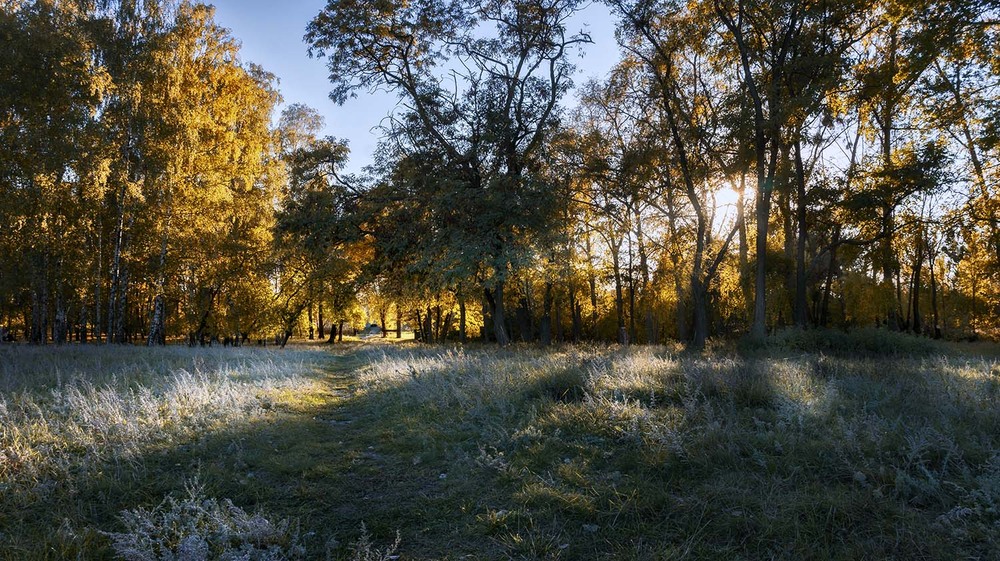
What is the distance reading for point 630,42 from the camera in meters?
19.9

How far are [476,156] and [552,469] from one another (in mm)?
16508

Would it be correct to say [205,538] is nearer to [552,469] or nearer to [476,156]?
[552,469]

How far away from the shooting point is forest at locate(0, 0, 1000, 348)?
49.8ft

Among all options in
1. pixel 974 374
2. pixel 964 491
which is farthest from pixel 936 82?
pixel 964 491

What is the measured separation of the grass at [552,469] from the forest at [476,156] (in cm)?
1001

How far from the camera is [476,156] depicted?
19641 mm

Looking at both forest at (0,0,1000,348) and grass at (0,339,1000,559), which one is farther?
forest at (0,0,1000,348)

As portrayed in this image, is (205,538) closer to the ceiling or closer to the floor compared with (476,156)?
closer to the floor

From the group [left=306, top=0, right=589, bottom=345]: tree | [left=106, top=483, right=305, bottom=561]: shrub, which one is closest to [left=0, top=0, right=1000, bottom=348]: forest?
[left=306, top=0, right=589, bottom=345]: tree

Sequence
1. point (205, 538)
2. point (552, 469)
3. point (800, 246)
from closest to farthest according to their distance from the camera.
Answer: point (205, 538) → point (552, 469) → point (800, 246)

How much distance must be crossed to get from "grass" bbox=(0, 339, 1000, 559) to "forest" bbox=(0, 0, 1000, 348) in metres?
10.0

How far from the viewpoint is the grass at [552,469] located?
337 cm

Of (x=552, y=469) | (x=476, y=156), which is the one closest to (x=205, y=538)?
(x=552, y=469)

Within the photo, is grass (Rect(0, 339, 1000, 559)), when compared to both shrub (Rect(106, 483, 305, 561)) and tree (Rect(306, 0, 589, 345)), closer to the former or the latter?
shrub (Rect(106, 483, 305, 561))
